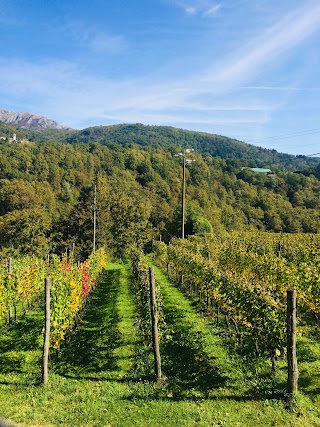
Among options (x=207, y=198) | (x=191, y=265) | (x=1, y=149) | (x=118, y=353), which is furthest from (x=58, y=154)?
(x=118, y=353)

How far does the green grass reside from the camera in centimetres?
729

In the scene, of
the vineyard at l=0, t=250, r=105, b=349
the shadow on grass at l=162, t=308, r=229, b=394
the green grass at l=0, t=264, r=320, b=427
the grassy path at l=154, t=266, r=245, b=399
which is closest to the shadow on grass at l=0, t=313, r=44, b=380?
the green grass at l=0, t=264, r=320, b=427

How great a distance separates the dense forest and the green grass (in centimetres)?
2967

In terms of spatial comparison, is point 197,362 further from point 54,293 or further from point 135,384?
point 54,293

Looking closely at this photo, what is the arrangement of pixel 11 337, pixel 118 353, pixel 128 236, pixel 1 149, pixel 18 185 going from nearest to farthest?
pixel 118 353
pixel 11 337
pixel 128 236
pixel 18 185
pixel 1 149

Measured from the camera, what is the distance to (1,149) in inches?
3632

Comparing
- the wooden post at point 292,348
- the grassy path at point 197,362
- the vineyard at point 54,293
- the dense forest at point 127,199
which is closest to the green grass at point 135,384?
the grassy path at point 197,362

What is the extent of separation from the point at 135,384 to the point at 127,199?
4069 cm

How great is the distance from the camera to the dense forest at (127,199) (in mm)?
45875

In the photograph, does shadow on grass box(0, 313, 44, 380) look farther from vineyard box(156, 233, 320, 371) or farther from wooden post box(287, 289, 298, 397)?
wooden post box(287, 289, 298, 397)

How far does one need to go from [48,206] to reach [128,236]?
83.2ft

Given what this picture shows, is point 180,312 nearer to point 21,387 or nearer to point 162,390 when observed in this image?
point 162,390

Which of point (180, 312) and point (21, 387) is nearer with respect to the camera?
point (21, 387)

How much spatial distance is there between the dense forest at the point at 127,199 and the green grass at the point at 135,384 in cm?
2967
